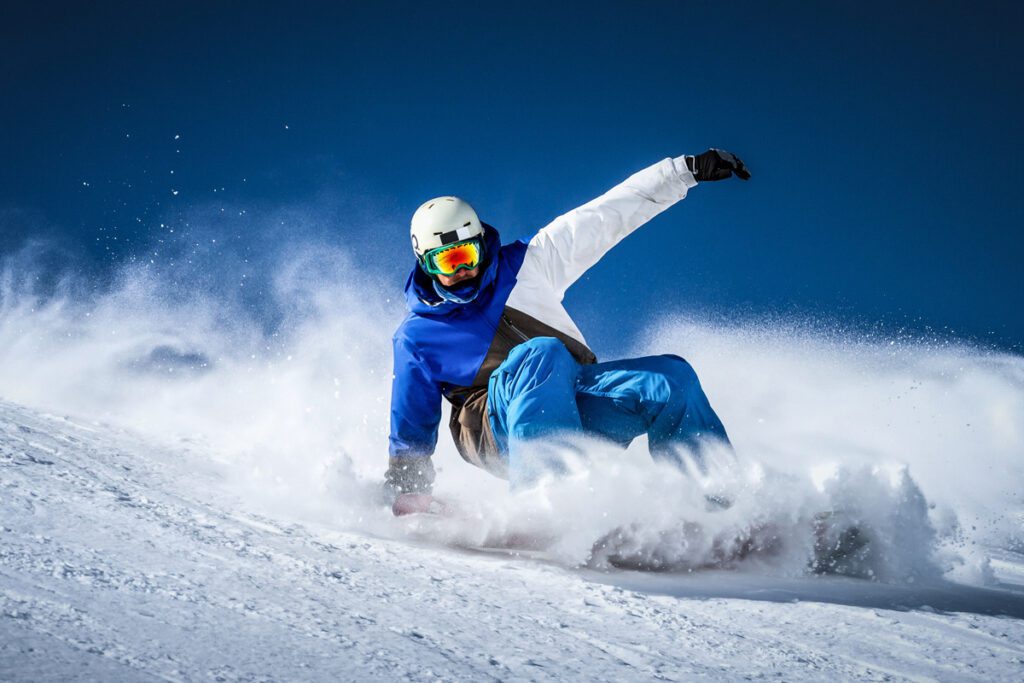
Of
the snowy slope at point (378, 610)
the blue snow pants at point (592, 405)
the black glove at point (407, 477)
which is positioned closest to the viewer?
the snowy slope at point (378, 610)

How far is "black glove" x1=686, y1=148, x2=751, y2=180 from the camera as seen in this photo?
426 centimetres

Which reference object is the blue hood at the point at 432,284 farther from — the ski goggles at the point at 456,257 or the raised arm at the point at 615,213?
the raised arm at the point at 615,213

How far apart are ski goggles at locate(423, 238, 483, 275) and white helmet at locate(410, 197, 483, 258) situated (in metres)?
0.03

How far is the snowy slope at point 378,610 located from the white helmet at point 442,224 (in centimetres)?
150

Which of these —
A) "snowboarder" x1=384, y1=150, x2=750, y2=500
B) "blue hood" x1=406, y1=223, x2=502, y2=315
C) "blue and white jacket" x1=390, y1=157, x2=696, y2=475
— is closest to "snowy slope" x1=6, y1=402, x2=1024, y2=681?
"snowboarder" x1=384, y1=150, x2=750, y2=500

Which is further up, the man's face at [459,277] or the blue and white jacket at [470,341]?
the man's face at [459,277]

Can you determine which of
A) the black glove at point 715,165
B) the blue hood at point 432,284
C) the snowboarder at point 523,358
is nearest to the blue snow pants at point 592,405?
the snowboarder at point 523,358

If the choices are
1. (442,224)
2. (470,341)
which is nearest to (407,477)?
(470,341)

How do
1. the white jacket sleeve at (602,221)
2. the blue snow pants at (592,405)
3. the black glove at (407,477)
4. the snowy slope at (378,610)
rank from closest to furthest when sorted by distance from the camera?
the snowy slope at (378,610) → the blue snow pants at (592,405) → the black glove at (407,477) → the white jacket sleeve at (602,221)

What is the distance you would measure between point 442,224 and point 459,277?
0.96 ft

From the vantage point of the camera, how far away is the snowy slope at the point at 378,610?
5.06ft

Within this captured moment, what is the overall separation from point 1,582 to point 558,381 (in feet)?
7.12

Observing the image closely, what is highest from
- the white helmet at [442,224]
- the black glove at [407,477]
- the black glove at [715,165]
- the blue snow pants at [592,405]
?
the black glove at [715,165]

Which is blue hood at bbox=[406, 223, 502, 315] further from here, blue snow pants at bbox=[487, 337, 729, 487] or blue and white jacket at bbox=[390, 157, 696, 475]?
blue snow pants at bbox=[487, 337, 729, 487]
